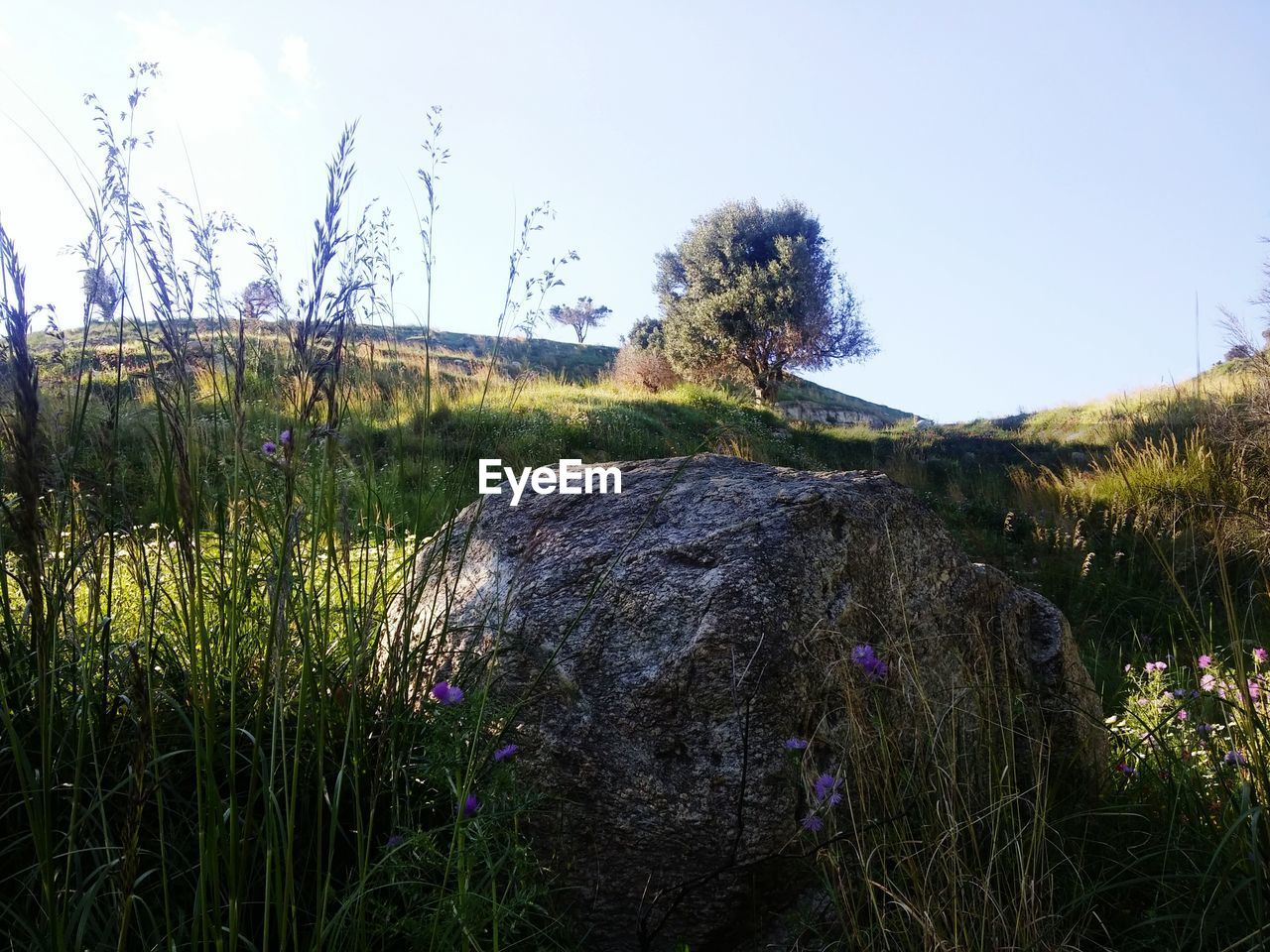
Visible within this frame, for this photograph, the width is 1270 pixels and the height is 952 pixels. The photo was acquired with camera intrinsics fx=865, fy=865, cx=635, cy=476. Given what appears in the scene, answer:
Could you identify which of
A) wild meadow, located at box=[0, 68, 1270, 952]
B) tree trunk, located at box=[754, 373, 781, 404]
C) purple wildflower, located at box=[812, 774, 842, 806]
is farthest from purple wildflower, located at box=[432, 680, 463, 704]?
tree trunk, located at box=[754, 373, 781, 404]

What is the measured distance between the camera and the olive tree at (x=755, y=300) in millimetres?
25203

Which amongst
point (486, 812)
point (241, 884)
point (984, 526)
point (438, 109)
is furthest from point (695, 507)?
point (984, 526)

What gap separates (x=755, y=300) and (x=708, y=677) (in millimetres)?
23816

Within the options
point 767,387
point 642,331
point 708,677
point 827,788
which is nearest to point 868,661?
point 827,788

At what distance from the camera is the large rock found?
2.24m

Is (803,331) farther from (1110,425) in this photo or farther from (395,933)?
(395,933)

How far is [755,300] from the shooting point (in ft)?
82.7

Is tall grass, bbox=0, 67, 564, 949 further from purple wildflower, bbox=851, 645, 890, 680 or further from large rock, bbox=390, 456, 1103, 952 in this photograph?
purple wildflower, bbox=851, 645, 890, 680

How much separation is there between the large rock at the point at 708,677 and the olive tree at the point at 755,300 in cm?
2179

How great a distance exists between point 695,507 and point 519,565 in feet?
1.97

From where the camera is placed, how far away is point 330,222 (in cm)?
154

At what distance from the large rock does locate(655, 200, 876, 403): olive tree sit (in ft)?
71.5

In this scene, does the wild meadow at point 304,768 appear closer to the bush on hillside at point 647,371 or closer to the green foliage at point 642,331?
the bush on hillside at point 647,371

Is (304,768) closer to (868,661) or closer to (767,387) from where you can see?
(868,661)
